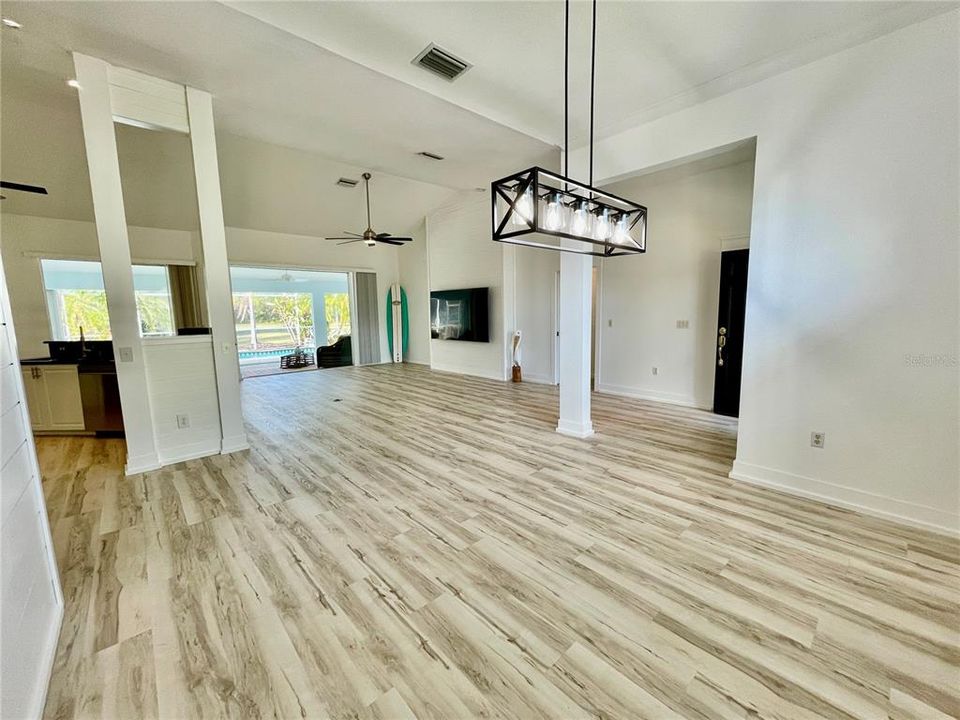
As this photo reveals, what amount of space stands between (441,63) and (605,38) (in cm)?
115

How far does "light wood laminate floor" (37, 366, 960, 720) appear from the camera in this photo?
137 cm

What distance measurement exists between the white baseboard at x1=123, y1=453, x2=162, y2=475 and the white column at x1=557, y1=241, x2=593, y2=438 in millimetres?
3906

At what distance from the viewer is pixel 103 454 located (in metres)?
3.78

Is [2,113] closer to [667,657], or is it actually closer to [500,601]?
[500,601]

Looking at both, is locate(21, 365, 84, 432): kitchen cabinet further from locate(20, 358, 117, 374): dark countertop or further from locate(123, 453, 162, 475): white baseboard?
locate(123, 453, 162, 475): white baseboard

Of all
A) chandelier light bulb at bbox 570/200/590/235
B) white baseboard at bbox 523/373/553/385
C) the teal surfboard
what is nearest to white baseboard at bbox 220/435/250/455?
chandelier light bulb at bbox 570/200/590/235

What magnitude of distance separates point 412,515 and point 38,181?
670 centimetres

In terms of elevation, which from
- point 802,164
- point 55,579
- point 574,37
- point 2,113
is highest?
point 2,113

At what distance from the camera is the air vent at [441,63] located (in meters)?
2.66

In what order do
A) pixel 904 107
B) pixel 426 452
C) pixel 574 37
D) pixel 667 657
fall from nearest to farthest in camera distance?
1. pixel 667 657
2. pixel 904 107
3. pixel 574 37
4. pixel 426 452

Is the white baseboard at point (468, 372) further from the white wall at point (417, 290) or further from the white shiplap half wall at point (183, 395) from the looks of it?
the white shiplap half wall at point (183, 395)

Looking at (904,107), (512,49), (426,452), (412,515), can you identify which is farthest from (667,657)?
(512,49)

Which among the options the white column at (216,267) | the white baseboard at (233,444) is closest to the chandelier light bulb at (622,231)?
the white column at (216,267)

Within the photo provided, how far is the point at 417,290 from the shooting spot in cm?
941
